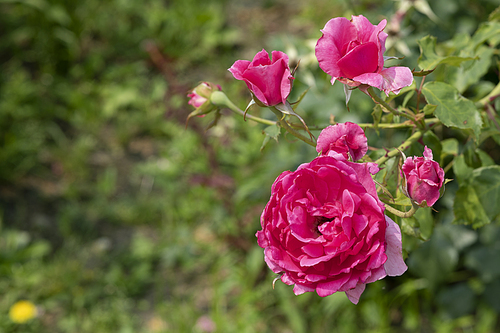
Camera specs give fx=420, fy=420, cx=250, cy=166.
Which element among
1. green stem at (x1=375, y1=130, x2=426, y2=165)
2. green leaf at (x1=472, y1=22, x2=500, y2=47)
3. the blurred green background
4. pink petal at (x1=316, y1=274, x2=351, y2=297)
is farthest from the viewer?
the blurred green background

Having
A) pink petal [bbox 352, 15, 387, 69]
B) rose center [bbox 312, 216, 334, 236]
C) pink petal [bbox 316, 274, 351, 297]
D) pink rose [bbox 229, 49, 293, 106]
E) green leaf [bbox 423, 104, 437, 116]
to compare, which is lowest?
pink petal [bbox 316, 274, 351, 297]

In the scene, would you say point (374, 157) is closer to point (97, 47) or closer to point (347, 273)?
point (347, 273)

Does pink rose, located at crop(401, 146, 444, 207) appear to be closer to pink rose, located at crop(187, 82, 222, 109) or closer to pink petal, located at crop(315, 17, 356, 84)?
pink petal, located at crop(315, 17, 356, 84)

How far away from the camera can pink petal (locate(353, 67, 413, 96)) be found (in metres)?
0.47

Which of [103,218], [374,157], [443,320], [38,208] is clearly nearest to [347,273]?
[374,157]

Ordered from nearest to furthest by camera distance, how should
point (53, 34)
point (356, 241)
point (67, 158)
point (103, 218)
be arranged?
point (356, 241), point (103, 218), point (67, 158), point (53, 34)

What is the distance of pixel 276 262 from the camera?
0.48 meters

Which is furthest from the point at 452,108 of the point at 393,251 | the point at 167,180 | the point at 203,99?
the point at 167,180

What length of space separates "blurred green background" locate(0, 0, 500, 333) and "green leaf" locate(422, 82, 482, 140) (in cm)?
28

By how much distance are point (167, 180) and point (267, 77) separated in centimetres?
185

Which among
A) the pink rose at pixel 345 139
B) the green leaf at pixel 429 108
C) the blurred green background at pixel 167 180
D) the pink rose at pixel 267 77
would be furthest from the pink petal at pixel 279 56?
the blurred green background at pixel 167 180

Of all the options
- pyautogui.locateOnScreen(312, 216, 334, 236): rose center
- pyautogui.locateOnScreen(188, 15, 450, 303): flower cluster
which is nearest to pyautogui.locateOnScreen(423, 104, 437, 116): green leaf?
pyautogui.locateOnScreen(188, 15, 450, 303): flower cluster

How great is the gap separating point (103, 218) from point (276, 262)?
1956mm

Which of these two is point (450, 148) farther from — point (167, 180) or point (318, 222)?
point (167, 180)
